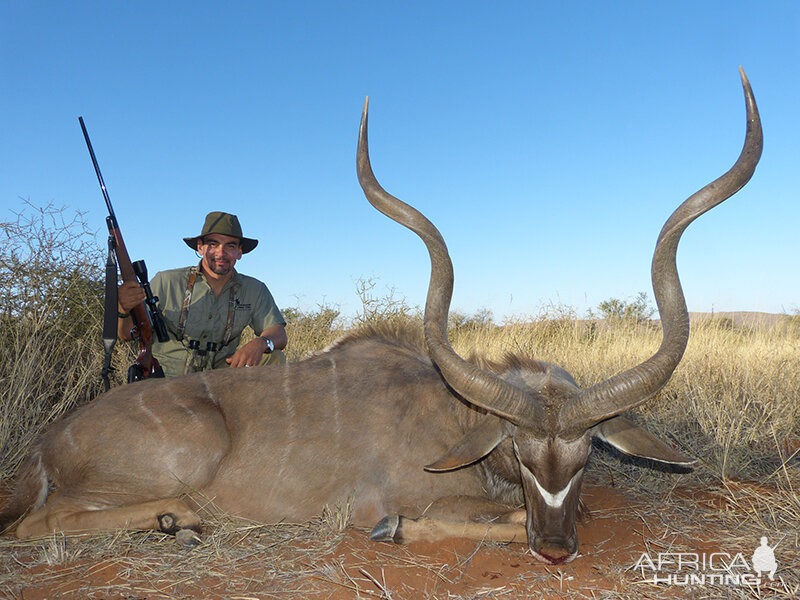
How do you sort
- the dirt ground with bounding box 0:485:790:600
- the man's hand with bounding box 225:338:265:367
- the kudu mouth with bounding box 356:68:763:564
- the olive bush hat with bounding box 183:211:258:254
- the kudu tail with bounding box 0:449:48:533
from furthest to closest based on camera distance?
the olive bush hat with bounding box 183:211:258:254
the man's hand with bounding box 225:338:265:367
the kudu tail with bounding box 0:449:48:533
the kudu mouth with bounding box 356:68:763:564
the dirt ground with bounding box 0:485:790:600

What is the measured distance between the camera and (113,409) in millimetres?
3475

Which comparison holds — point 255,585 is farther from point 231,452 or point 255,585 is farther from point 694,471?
point 694,471

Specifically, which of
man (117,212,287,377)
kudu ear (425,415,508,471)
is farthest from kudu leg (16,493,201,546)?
man (117,212,287,377)

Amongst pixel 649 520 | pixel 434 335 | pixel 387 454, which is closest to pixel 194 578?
pixel 387 454

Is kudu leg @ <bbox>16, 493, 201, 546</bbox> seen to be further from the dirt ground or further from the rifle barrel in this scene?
the rifle barrel

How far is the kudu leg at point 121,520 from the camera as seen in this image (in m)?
3.09

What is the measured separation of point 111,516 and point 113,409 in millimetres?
619

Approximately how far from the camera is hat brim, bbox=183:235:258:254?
5616 millimetres

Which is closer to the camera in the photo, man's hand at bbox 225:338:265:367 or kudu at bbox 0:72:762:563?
kudu at bbox 0:72:762:563

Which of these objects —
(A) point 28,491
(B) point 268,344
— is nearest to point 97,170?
(B) point 268,344

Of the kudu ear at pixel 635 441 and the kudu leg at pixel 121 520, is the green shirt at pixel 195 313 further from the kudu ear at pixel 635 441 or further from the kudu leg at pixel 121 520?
the kudu ear at pixel 635 441

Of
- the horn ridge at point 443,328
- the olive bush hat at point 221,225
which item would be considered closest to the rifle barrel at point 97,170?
the olive bush hat at point 221,225

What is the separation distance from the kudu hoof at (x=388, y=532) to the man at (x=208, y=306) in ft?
8.18

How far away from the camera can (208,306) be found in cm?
547
